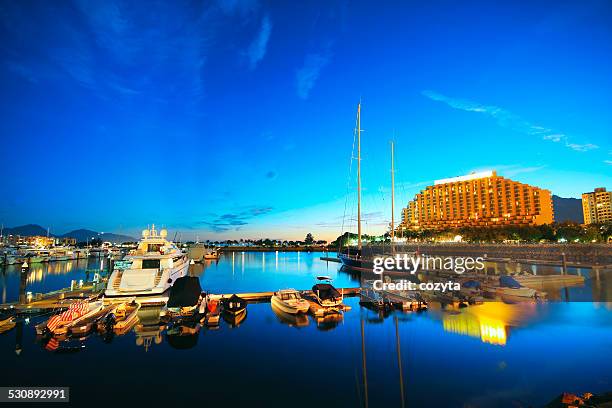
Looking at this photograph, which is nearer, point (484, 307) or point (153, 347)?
point (153, 347)

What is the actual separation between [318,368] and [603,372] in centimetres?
1488

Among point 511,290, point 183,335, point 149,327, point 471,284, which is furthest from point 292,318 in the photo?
point 511,290

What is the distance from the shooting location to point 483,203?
166875mm

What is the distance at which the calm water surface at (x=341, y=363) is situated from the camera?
1405cm

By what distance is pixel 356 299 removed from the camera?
36.2 m

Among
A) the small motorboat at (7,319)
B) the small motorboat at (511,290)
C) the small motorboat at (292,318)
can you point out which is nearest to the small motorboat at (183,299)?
the small motorboat at (292,318)

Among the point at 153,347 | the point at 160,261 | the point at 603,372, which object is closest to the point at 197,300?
the point at 153,347

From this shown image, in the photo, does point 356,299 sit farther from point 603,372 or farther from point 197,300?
point 603,372

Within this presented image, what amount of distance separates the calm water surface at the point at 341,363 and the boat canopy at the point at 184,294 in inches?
139

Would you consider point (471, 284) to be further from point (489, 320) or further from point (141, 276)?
point (141, 276)

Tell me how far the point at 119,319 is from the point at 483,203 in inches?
7148

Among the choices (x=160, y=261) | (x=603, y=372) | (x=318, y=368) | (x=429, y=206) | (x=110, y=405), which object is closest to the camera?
(x=110, y=405)

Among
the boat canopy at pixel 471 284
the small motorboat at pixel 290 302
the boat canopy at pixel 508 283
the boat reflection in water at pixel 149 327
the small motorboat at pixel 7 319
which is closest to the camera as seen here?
the boat reflection in water at pixel 149 327

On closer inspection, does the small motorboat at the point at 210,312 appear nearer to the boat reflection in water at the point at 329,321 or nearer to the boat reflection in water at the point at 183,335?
the boat reflection in water at the point at 183,335
